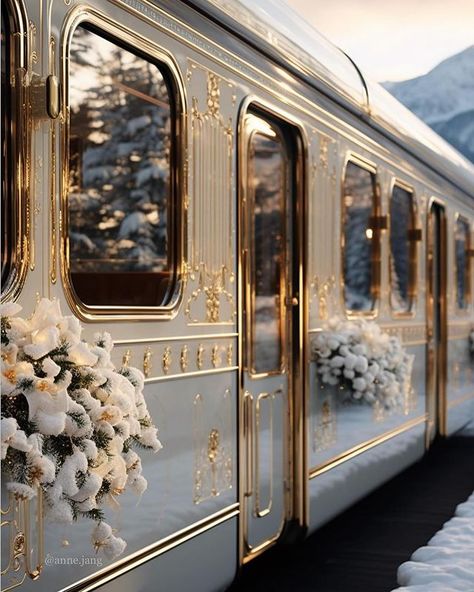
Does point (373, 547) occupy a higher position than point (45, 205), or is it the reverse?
point (45, 205)

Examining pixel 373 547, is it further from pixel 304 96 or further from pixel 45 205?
pixel 45 205

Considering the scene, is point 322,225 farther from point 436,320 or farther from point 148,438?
point 436,320

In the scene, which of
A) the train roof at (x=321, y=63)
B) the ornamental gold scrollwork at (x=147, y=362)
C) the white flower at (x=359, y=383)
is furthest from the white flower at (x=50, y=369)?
the white flower at (x=359, y=383)

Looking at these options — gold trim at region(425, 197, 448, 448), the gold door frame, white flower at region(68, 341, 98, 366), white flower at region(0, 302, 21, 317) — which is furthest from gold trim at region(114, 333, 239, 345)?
gold trim at region(425, 197, 448, 448)

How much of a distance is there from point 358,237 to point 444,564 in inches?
83.9

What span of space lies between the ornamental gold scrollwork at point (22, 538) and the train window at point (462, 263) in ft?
22.4

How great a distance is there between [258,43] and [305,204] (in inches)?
39.7

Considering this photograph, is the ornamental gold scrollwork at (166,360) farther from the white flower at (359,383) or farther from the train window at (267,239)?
the white flower at (359,383)

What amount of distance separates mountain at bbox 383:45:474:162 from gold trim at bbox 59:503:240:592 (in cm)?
1696

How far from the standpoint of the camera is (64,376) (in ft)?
7.92

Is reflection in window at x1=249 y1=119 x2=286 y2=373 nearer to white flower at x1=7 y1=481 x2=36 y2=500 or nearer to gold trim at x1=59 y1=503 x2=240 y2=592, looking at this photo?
gold trim at x1=59 y1=503 x2=240 y2=592

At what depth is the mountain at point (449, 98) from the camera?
21016 mm

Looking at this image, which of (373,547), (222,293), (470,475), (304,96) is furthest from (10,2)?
(470,475)

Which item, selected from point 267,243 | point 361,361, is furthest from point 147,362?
point 361,361
